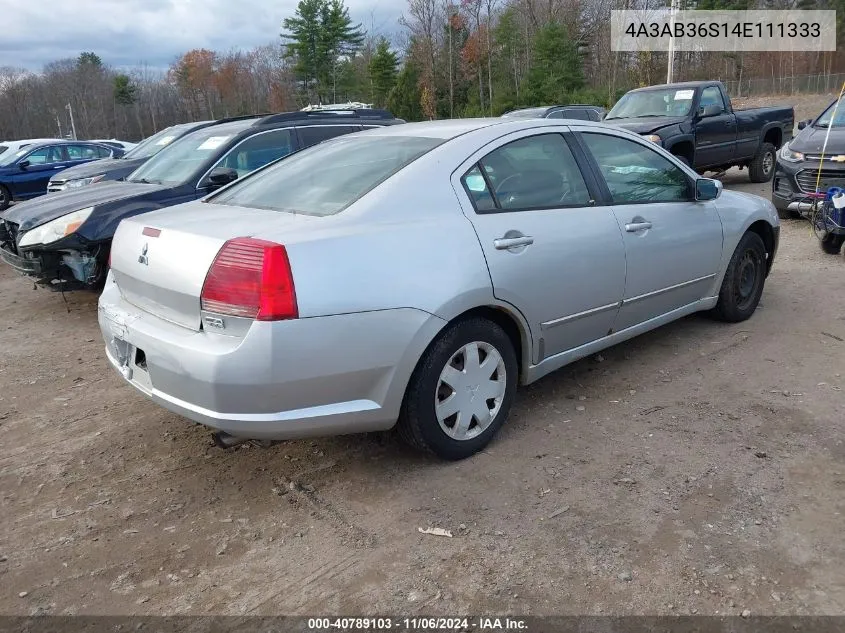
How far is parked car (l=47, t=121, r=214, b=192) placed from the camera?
9.42m

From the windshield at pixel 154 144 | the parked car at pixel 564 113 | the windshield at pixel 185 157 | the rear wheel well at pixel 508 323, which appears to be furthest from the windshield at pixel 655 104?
the rear wheel well at pixel 508 323

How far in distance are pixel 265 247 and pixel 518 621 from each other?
1.64 metres

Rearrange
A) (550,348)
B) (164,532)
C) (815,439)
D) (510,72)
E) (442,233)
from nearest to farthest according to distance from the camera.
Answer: (164,532), (442,233), (815,439), (550,348), (510,72)

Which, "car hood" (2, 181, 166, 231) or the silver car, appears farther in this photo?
"car hood" (2, 181, 166, 231)

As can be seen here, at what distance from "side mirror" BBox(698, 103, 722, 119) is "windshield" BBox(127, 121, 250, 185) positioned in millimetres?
7533

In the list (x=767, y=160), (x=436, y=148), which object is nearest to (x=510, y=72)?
(x=767, y=160)

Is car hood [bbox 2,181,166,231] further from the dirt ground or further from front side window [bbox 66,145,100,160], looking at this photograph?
front side window [bbox 66,145,100,160]

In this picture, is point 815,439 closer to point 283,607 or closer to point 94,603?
point 283,607

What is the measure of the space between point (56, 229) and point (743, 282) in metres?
5.56

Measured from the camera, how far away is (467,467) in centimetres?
326

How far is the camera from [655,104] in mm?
11391

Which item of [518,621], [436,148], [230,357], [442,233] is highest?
[436,148]

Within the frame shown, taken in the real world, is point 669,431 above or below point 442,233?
below

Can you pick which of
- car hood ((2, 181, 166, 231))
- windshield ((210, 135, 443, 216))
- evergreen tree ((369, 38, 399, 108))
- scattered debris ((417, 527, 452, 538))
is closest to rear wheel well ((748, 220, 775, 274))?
windshield ((210, 135, 443, 216))
